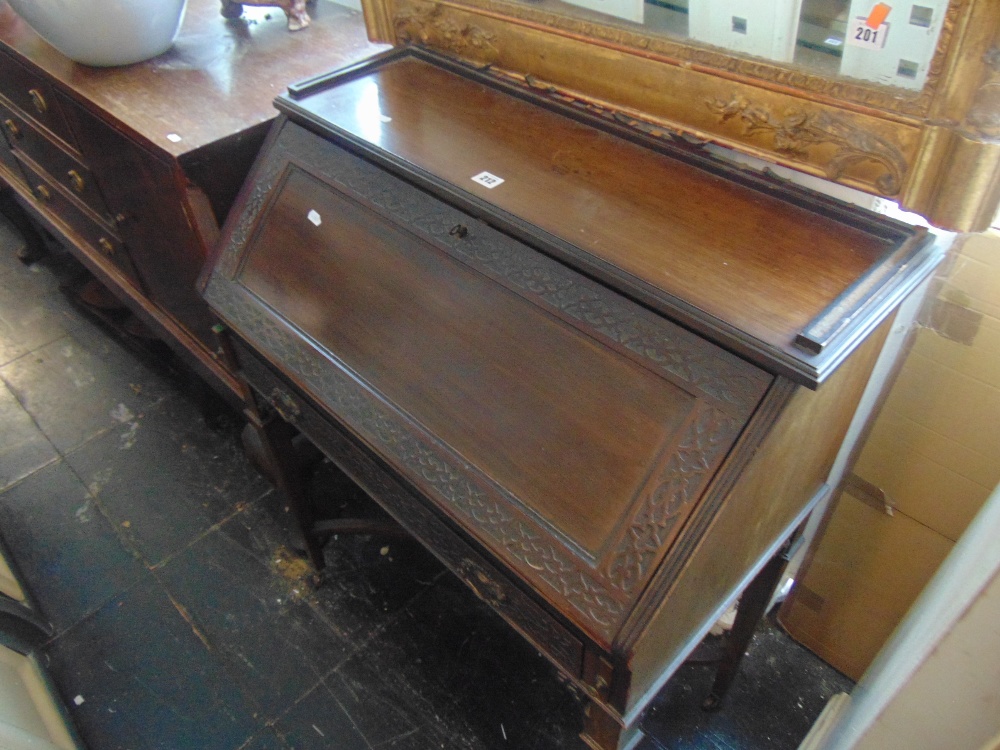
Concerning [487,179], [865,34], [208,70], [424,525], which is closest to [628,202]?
[487,179]

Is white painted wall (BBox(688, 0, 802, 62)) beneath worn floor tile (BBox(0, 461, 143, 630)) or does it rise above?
above

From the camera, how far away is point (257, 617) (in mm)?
1670

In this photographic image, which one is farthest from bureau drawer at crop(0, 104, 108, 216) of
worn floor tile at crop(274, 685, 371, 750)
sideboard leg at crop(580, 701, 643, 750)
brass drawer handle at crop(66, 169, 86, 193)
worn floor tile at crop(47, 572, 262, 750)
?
sideboard leg at crop(580, 701, 643, 750)

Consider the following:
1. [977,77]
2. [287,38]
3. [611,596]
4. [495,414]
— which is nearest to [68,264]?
[287,38]

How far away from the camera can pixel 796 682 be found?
4.95 feet

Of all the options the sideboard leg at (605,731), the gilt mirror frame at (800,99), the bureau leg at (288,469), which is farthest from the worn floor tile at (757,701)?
the gilt mirror frame at (800,99)

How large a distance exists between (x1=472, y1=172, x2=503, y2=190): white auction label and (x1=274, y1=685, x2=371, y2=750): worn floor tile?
46.1 inches

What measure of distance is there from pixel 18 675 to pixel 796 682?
64.6 inches

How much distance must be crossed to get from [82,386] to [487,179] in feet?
6.11

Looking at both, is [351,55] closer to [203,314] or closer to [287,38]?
[287,38]

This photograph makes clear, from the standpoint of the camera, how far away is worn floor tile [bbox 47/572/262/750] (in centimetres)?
148

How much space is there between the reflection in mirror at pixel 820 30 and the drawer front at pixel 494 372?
→ 14.8 inches

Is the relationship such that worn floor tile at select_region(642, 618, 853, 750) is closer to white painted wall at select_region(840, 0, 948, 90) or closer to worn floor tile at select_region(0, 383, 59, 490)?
white painted wall at select_region(840, 0, 948, 90)

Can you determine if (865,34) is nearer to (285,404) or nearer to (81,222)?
(285,404)
